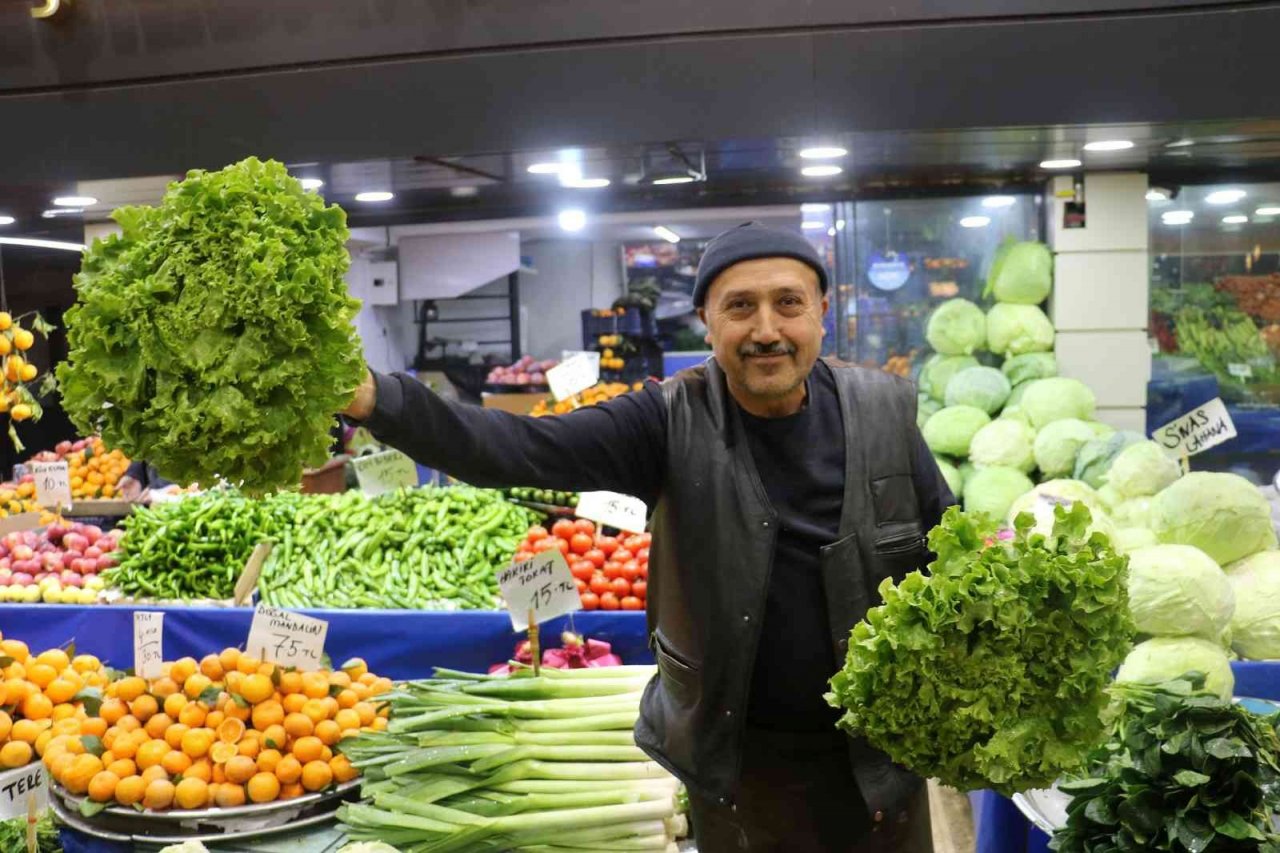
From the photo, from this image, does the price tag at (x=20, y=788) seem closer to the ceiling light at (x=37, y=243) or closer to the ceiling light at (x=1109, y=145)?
the ceiling light at (x=1109, y=145)

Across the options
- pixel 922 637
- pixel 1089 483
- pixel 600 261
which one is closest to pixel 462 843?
pixel 922 637

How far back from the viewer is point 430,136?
4.20 meters

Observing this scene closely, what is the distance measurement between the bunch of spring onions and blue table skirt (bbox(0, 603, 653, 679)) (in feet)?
2.45

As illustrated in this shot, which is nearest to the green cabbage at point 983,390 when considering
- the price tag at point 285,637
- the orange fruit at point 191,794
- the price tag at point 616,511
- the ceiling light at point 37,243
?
the price tag at point 616,511

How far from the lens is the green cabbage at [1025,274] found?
214 inches

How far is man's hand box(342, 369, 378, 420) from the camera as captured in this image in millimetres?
1763

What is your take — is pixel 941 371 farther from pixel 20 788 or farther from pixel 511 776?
pixel 20 788

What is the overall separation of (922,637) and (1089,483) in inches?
134

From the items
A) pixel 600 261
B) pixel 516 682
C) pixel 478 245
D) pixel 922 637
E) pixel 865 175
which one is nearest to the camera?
pixel 922 637

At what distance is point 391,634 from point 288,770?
3.80 ft

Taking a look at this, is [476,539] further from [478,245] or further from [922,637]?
[478,245]

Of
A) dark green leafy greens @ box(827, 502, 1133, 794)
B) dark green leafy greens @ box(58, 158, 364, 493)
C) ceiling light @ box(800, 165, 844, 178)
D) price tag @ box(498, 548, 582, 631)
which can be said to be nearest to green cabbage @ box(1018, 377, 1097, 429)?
ceiling light @ box(800, 165, 844, 178)

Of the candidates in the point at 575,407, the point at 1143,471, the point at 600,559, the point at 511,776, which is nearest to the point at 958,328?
the point at 1143,471

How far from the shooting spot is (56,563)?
4844 mm
